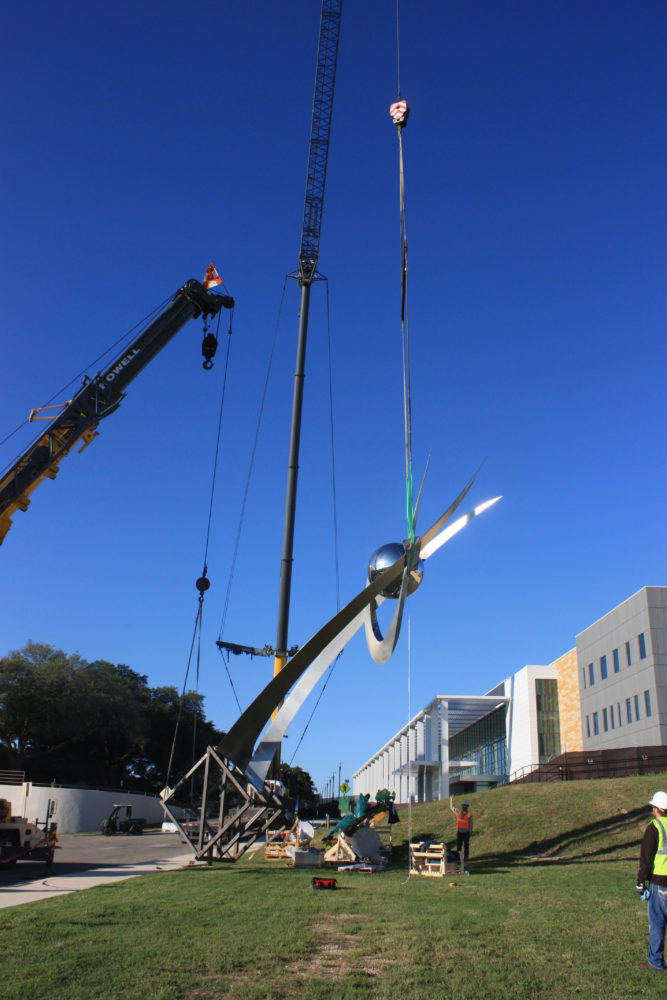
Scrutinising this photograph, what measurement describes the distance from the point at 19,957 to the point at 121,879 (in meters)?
8.95

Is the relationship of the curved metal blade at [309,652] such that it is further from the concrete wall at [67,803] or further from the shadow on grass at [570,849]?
the concrete wall at [67,803]

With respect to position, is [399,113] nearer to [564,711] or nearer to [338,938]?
[338,938]

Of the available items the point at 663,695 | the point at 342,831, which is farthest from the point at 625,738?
the point at 342,831

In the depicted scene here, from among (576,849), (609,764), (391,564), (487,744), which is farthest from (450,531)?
(487,744)

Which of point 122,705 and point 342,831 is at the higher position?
point 122,705

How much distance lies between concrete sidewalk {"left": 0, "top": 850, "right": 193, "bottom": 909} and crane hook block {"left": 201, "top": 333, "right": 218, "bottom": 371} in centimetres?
1471

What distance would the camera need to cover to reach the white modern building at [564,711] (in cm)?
4197

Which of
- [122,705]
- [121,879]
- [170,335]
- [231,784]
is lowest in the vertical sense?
[121,879]

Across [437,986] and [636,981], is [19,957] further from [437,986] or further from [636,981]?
[636,981]

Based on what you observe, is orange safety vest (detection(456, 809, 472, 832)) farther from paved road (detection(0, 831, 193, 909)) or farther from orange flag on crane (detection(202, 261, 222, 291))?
orange flag on crane (detection(202, 261, 222, 291))

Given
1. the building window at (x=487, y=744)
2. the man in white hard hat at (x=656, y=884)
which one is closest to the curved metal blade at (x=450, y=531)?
the man in white hard hat at (x=656, y=884)

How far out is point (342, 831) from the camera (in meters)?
18.6

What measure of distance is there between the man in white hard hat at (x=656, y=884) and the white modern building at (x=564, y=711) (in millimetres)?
36843

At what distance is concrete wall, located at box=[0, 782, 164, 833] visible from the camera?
124 feet
